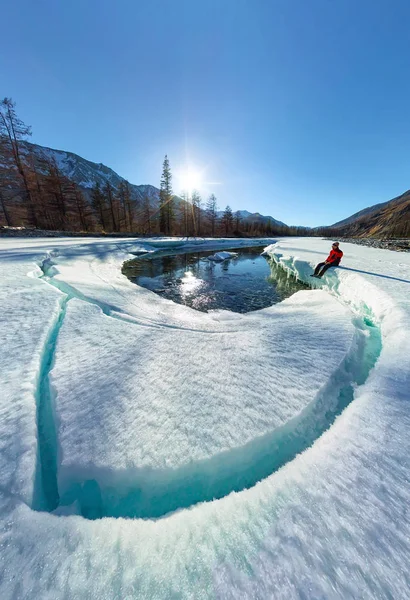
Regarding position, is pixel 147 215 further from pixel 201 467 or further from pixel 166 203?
pixel 201 467

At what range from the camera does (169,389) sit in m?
2.15

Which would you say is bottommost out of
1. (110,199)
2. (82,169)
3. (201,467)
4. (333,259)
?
(201,467)

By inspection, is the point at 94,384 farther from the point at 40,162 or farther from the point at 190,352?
the point at 40,162

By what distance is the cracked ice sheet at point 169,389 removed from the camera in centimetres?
151

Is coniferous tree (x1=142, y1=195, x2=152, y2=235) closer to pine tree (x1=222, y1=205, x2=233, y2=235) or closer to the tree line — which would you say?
the tree line

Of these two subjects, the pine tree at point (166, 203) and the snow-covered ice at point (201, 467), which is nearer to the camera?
the snow-covered ice at point (201, 467)

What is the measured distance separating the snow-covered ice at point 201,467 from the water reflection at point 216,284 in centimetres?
411

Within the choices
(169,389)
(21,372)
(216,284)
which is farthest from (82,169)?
(169,389)

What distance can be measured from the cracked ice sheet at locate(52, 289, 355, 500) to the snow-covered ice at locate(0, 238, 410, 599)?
1cm

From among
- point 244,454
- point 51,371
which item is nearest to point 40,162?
point 51,371

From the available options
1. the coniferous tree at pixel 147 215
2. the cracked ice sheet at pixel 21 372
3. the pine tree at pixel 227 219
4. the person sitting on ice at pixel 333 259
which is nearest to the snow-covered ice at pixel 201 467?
the cracked ice sheet at pixel 21 372

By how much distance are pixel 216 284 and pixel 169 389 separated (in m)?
7.73

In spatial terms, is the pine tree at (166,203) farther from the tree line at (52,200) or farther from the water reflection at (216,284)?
the water reflection at (216,284)

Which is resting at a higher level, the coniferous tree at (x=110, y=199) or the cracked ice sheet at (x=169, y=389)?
the coniferous tree at (x=110, y=199)
